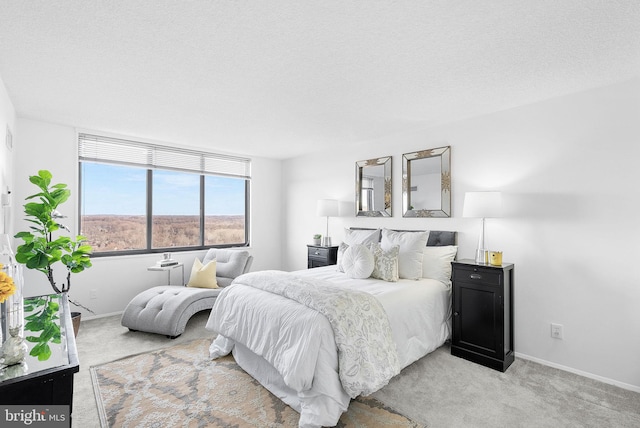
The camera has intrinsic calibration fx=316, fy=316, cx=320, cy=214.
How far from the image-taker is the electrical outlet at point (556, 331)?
2906 mm

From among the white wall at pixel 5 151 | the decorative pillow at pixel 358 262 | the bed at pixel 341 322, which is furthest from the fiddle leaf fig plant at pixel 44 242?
the decorative pillow at pixel 358 262

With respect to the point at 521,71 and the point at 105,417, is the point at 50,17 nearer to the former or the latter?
the point at 105,417

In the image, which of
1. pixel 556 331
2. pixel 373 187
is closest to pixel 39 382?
pixel 556 331

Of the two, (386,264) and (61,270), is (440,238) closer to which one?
(386,264)

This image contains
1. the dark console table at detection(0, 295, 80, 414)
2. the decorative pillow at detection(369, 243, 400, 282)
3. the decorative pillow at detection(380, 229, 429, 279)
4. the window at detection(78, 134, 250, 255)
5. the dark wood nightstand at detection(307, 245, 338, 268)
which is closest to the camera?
the dark console table at detection(0, 295, 80, 414)

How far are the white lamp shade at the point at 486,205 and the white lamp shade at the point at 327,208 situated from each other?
213 cm

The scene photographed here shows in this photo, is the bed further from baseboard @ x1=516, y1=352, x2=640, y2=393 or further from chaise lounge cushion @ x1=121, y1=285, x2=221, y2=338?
baseboard @ x1=516, y1=352, x2=640, y2=393

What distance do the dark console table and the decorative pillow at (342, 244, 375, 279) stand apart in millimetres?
2532

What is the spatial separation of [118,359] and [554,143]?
457 centimetres

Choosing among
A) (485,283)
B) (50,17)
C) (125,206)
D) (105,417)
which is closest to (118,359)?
(105,417)

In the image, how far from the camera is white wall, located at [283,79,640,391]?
8.55 ft

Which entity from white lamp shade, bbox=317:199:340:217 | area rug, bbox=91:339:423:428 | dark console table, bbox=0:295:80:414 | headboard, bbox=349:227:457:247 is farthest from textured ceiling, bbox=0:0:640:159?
area rug, bbox=91:339:423:428

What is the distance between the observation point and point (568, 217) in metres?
2.88

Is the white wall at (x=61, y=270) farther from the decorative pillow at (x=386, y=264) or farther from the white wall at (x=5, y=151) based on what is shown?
the decorative pillow at (x=386, y=264)
